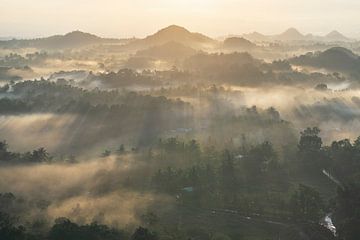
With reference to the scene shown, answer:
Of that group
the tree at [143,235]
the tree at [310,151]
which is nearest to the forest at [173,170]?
the tree at [143,235]

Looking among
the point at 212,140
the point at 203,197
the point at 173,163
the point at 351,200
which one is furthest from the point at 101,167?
the point at 351,200

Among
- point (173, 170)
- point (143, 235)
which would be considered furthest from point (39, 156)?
point (143, 235)

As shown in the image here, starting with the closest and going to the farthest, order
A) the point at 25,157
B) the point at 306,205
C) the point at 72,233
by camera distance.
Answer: the point at 72,233, the point at 306,205, the point at 25,157

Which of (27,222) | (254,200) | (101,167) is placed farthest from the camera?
(101,167)

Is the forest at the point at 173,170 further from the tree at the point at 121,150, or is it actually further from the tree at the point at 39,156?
the tree at the point at 39,156

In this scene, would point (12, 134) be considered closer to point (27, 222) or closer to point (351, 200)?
point (27, 222)

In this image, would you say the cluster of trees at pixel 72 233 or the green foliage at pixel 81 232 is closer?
the cluster of trees at pixel 72 233

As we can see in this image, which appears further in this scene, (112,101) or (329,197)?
(112,101)

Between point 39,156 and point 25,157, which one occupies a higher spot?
point 39,156

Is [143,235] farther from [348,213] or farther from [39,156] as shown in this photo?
[39,156]

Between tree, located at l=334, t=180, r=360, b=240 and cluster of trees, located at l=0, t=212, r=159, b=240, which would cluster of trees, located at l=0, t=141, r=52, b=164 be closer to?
cluster of trees, located at l=0, t=212, r=159, b=240

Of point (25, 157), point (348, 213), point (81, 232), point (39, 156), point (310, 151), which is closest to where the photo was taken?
point (81, 232)
